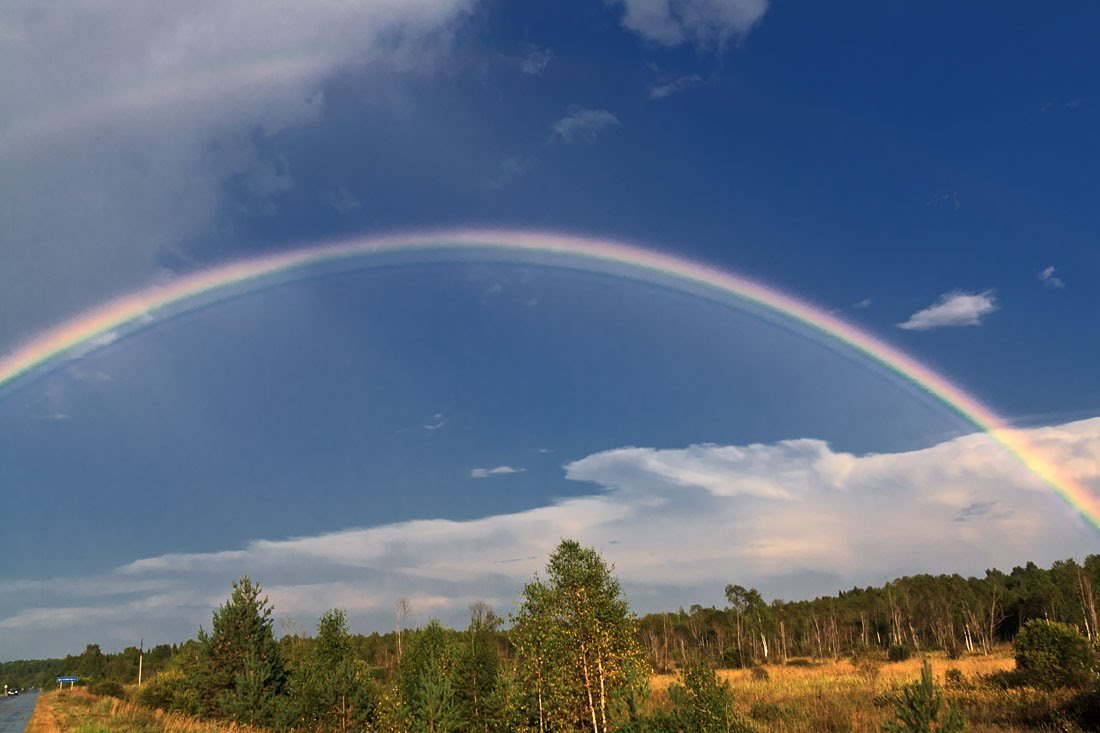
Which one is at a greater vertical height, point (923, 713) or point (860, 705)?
point (923, 713)

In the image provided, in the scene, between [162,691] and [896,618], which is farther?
[896,618]

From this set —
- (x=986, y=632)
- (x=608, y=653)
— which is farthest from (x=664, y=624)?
(x=608, y=653)

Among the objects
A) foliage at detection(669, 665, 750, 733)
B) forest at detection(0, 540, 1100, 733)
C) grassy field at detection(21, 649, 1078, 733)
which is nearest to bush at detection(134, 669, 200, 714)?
forest at detection(0, 540, 1100, 733)

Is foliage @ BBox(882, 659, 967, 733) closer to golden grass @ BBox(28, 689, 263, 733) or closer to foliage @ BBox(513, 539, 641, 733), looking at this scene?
foliage @ BBox(513, 539, 641, 733)

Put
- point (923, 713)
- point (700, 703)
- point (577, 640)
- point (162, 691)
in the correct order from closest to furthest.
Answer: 1. point (923, 713)
2. point (700, 703)
3. point (577, 640)
4. point (162, 691)

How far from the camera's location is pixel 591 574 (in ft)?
82.6

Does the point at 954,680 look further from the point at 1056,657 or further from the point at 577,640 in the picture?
the point at 577,640

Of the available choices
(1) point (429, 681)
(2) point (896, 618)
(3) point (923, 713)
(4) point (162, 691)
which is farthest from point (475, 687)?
(2) point (896, 618)

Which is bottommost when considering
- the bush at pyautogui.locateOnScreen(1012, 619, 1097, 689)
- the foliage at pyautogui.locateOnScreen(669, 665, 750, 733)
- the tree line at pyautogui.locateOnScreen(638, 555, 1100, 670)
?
the tree line at pyautogui.locateOnScreen(638, 555, 1100, 670)

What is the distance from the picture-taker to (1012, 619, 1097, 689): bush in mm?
34094

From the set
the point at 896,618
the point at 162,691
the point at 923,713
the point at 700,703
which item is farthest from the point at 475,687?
the point at 896,618

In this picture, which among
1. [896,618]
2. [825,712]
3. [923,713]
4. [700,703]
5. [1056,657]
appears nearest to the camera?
[923,713]

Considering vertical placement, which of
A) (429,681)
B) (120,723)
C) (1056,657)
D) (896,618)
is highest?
(429,681)

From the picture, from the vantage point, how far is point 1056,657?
114ft
